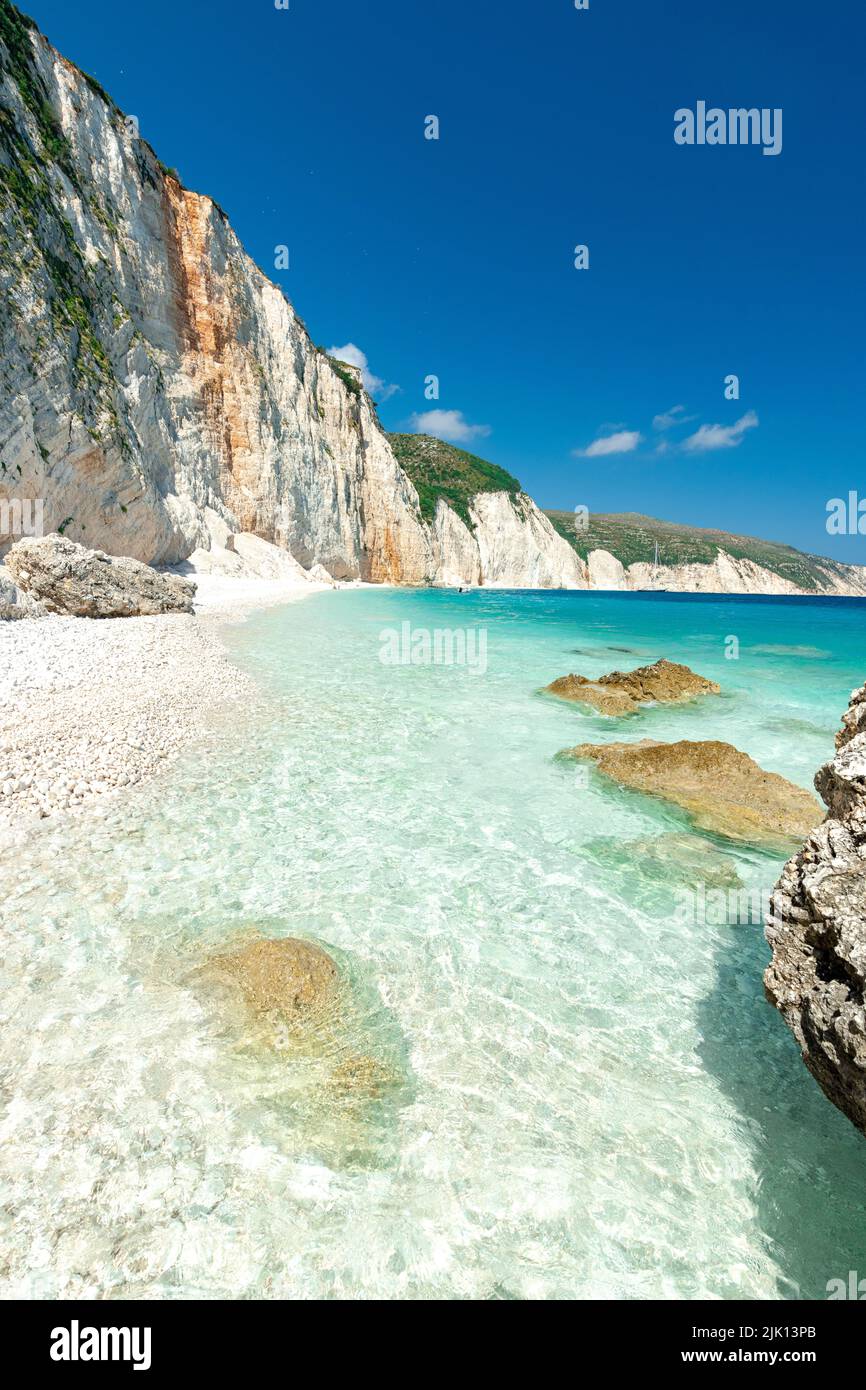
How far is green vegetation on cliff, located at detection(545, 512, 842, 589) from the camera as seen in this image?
13000cm

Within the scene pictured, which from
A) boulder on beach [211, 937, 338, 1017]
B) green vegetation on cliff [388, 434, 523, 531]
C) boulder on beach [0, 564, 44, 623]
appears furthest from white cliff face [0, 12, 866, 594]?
boulder on beach [211, 937, 338, 1017]

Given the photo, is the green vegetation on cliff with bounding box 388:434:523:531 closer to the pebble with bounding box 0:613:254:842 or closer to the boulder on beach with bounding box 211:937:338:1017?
the pebble with bounding box 0:613:254:842

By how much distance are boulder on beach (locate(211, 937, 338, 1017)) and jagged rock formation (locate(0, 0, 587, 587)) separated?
22.0 m

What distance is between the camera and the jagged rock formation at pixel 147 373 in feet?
73.2

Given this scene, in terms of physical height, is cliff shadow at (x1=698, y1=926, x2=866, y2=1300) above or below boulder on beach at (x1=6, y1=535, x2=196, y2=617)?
below

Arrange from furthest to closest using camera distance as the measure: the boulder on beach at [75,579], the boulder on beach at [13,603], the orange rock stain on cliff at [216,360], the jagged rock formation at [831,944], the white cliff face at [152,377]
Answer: the orange rock stain on cliff at [216,360] → the white cliff face at [152,377] → the boulder on beach at [75,579] → the boulder on beach at [13,603] → the jagged rock formation at [831,944]

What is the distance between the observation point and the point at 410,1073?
3400 mm

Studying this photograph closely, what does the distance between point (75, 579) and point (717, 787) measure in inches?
703

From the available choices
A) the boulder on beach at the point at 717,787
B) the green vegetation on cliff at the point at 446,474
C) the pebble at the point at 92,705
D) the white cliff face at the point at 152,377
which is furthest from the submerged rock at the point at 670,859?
the green vegetation on cliff at the point at 446,474

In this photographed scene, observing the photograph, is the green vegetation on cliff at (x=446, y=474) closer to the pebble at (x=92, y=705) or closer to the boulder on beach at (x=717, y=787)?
the pebble at (x=92, y=705)

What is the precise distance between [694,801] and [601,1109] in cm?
489

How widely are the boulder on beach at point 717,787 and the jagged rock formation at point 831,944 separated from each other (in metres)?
3.57

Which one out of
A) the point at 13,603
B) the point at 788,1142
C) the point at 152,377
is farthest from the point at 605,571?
the point at 788,1142

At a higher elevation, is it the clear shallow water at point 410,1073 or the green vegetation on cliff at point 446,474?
the green vegetation on cliff at point 446,474
